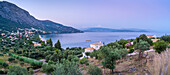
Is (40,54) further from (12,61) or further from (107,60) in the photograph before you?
(107,60)

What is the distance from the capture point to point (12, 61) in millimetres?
25781

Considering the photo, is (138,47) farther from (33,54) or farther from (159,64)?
(33,54)

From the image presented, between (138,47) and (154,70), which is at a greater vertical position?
(154,70)

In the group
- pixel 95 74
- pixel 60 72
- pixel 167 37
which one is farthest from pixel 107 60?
pixel 167 37

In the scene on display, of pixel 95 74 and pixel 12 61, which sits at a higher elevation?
pixel 95 74

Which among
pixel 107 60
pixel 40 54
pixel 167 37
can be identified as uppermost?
pixel 167 37

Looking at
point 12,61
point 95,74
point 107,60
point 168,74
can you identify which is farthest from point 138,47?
point 12,61

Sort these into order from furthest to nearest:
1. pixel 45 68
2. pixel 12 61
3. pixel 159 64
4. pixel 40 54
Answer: pixel 40 54, pixel 12 61, pixel 45 68, pixel 159 64

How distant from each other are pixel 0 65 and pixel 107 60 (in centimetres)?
2215

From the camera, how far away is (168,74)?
2.06 meters

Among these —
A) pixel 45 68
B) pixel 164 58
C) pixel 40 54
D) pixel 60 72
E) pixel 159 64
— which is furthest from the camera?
pixel 40 54

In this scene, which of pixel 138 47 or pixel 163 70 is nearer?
pixel 163 70

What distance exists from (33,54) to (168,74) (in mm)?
38253

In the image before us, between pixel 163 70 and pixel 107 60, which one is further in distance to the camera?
pixel 107 60
